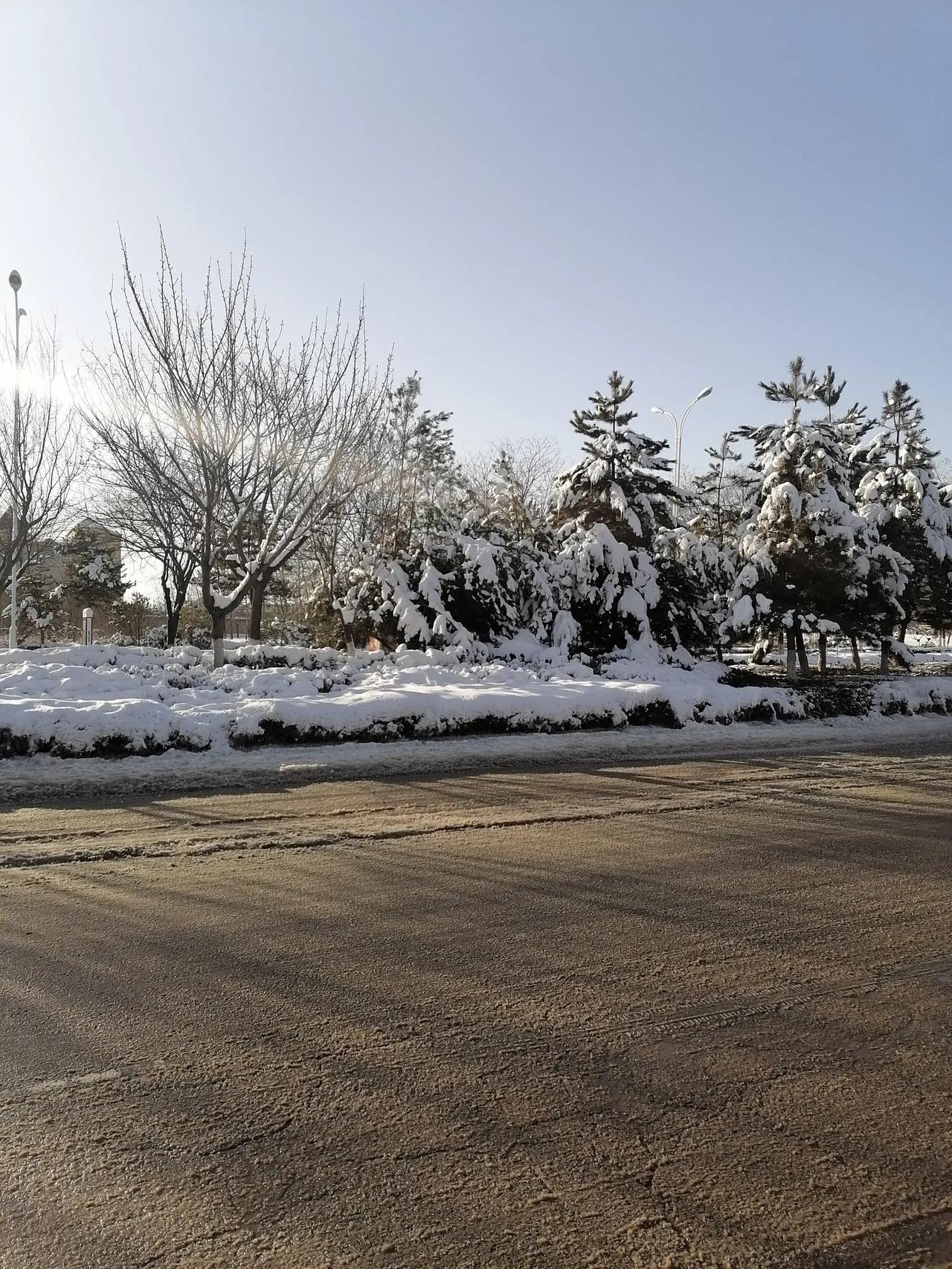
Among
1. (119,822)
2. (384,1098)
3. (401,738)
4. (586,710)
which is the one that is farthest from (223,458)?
(384,1098)

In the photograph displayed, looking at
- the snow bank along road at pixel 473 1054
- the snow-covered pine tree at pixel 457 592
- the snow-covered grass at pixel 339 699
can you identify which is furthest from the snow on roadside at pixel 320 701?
the snow bank along road at pixel 473 1054

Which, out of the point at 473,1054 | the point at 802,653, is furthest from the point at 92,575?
the point at 473,1054

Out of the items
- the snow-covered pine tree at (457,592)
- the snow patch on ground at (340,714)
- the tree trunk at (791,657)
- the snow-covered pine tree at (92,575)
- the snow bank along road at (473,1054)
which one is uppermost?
the snow-covered pine tree at (92,575)

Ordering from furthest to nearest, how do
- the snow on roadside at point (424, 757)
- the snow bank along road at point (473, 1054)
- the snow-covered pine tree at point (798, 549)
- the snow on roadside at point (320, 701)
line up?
1. the snow-covered pine tree at point (798, 549)
2. the snow on roadside at point (320, 701)
3. the snow on roadside at point (424, 757)
4. the snow bank along road at point (473, 1054)

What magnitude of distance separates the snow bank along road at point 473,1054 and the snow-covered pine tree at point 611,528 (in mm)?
12689

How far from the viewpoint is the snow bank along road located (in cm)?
214

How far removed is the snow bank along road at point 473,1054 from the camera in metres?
2.14

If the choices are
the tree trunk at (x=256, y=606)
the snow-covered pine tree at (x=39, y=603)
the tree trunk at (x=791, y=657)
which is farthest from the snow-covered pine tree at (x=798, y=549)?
the snow-covered pine tree at (x=39, y=603)

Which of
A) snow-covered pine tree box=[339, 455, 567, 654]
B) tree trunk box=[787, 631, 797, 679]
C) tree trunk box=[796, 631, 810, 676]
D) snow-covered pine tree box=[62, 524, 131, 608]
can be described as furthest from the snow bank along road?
snow-covered pine tree box=[62, 524, 131, 608]

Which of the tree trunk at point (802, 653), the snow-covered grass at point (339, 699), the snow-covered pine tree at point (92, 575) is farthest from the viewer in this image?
the snow-covered pine tree at point (92, 575)

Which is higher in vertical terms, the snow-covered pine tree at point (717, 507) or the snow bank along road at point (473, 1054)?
the snow-covered pine tree at point (717, 507)

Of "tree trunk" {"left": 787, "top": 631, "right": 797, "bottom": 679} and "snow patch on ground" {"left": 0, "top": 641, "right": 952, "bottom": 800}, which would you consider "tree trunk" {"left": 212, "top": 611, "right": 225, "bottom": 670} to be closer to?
"snow patch on ground" {"left": 0, "top": 641, "right": 952, "bottom": 800}

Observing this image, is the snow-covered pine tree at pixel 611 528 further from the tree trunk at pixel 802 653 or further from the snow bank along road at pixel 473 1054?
the snow bank along road at pixel 473 1054

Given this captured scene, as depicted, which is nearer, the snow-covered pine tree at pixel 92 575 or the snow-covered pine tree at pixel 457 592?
the snow-covered pine tree at pixel 457 592
